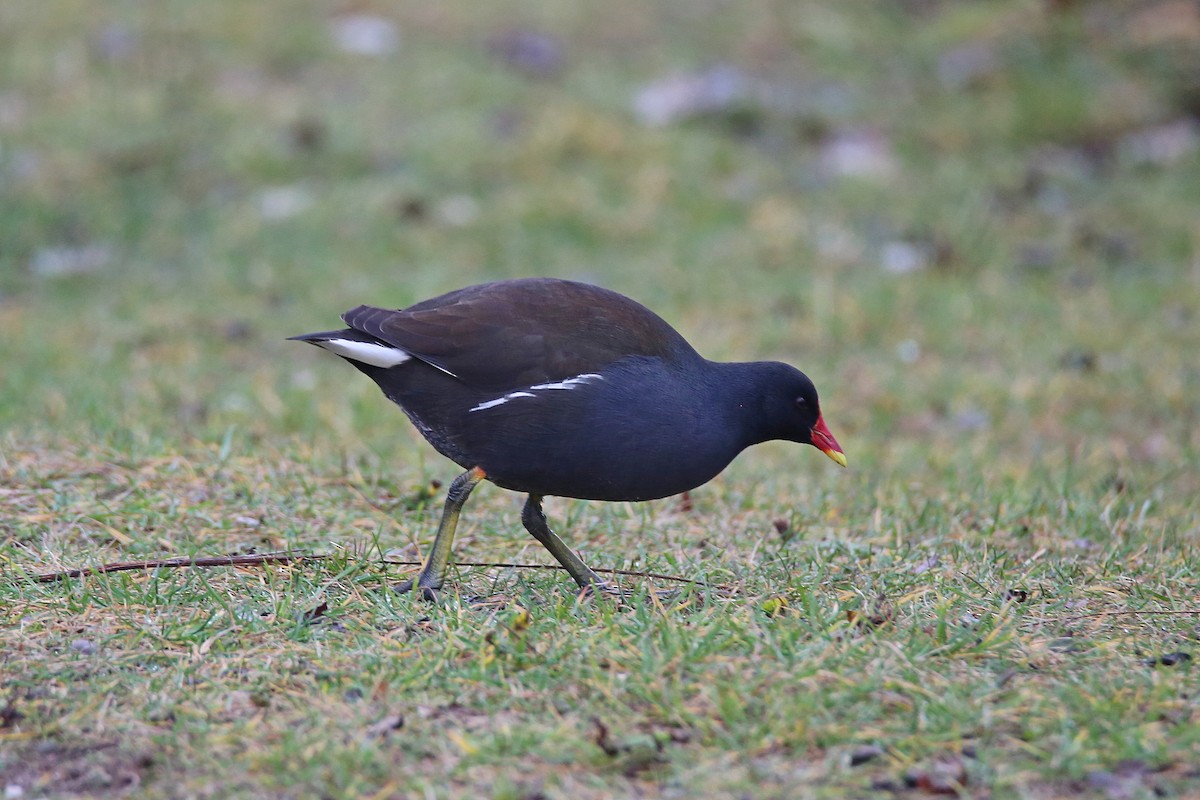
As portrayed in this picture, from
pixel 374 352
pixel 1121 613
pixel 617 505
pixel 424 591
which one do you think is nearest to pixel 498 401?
pixel 374 352

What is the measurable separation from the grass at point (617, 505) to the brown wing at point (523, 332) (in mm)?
565

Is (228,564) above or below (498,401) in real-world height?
below

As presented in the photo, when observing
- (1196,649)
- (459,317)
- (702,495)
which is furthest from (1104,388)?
(459,317)

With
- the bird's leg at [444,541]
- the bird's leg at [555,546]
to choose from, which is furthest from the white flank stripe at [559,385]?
the bird's leg at [555,546]

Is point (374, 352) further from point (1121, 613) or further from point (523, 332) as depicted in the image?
point (1121, 613)

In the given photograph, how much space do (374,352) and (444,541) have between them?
0.50 m

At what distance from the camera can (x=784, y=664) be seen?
3.00 metres

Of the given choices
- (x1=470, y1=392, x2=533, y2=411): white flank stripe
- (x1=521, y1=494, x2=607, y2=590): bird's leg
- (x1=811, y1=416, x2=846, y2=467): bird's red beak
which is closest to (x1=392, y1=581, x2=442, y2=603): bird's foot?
(x1=521, y1=494, x2=607, y2=590): bird's leg

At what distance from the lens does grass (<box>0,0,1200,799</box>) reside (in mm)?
2836

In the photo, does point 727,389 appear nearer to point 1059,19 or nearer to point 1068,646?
point 1068,646

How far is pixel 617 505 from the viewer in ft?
14.8

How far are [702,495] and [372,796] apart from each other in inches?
89.7

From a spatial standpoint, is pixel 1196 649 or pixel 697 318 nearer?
pixel 1196 649

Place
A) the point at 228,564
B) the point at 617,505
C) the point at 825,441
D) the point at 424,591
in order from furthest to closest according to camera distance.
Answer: the point at 617,505, the point at 825,441, the point at 228,564, the point at 424,591
